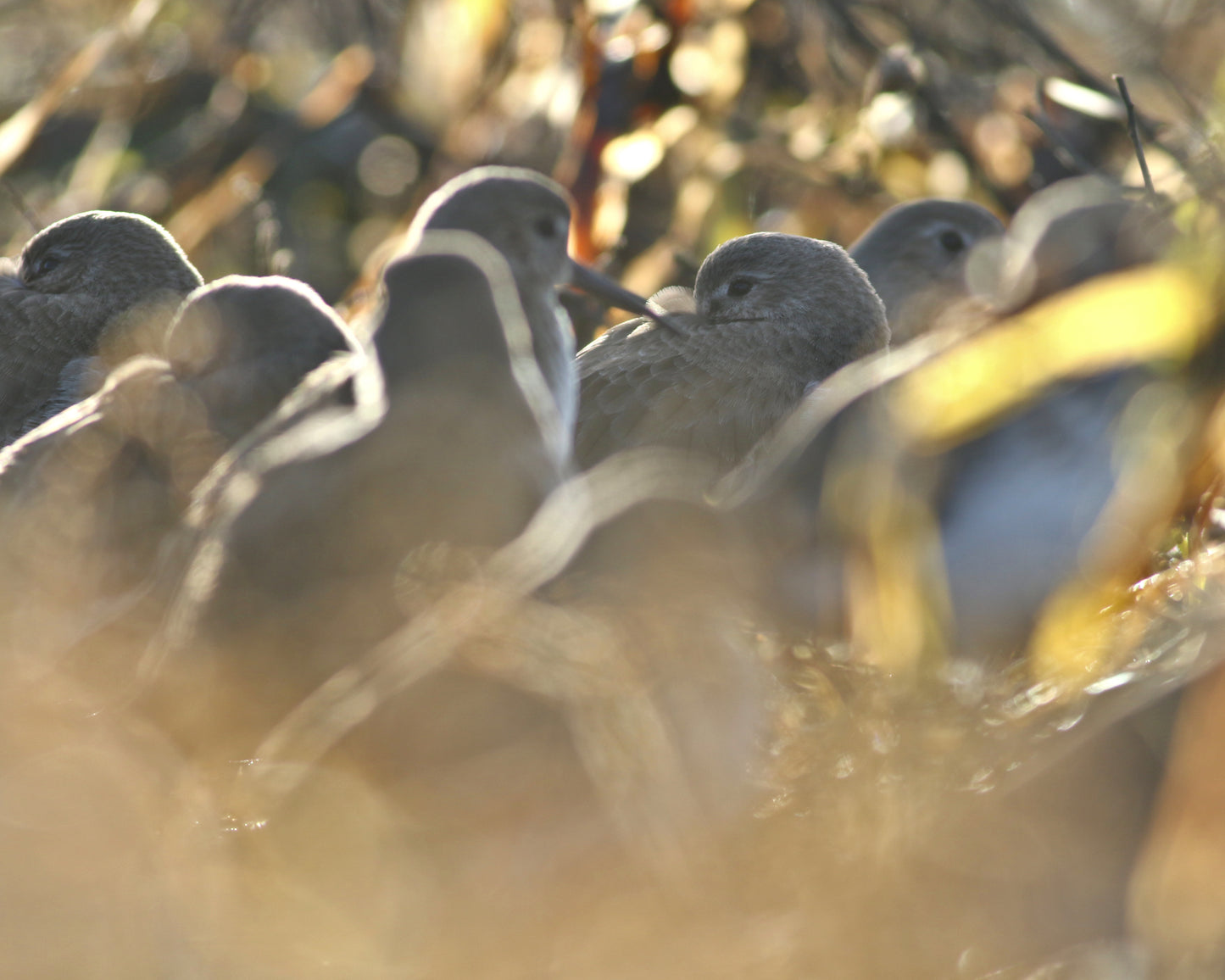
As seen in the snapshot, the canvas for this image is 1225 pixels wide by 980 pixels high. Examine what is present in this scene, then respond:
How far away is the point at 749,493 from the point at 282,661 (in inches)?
30.5

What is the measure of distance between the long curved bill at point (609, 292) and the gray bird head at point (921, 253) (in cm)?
112

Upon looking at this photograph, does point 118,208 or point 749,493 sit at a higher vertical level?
point 118,208

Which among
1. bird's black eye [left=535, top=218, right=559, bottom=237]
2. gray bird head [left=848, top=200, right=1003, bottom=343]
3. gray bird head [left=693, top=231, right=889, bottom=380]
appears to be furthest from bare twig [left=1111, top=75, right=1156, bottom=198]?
gray bird head [left=848, top=200, right=1003, bottom=343]

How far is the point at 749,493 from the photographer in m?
2.31

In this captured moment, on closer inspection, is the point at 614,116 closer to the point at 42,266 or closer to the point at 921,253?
the point at 921,253

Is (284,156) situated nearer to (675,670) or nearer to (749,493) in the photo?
(749,493)

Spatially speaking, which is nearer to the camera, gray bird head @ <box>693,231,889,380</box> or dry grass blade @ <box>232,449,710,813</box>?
dry grass blade @ <box>232,449,710,813</box>

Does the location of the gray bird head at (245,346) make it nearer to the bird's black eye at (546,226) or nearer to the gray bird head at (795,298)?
the bird's black eye at (546,226)

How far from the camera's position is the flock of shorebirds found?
1.74 m

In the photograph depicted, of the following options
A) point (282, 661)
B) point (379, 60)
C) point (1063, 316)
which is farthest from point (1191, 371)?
point (379, 60)

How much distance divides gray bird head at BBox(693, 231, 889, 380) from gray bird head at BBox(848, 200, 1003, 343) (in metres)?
0.67

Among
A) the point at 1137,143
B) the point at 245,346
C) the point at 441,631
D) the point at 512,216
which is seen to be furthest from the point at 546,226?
the point at 441,631

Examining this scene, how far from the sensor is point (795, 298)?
332 centimetres

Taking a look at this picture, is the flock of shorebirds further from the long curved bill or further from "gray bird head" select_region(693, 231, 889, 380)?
"gray bird head" select_region(693, 231, 889, 380)
